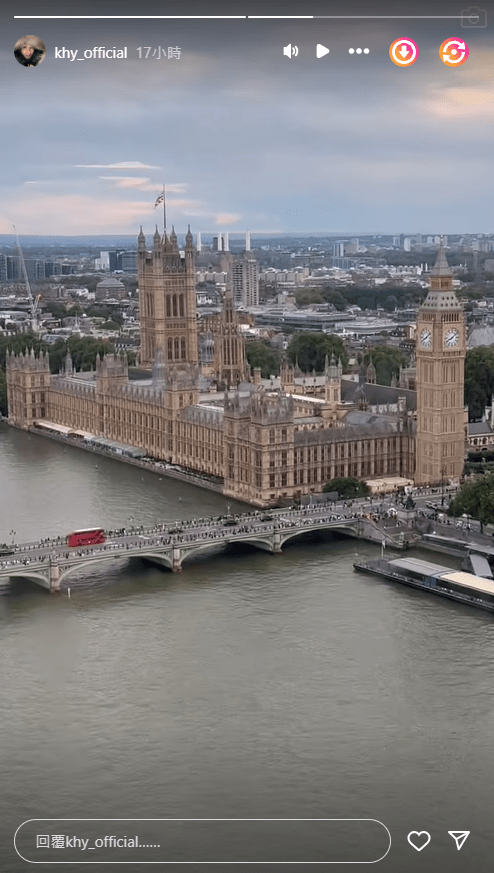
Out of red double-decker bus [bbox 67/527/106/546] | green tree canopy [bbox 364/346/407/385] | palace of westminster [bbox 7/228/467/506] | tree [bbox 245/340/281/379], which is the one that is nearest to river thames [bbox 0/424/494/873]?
red double-decker bus [bbox 67/527/106/546]

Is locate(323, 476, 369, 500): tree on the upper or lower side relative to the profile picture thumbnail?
lower

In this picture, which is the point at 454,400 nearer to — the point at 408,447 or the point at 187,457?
the point at 408,447

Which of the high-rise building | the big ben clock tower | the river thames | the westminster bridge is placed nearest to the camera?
the river thames

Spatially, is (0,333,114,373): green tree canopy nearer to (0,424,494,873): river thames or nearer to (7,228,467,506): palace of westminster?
(7,228,467,506): palace of westminster

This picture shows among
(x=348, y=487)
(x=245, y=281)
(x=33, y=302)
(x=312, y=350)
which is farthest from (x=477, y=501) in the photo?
(x=245, y=281)

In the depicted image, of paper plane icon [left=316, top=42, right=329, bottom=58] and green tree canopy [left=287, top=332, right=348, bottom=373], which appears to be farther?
green tree canopy [left=287, top=332, right=348, bottom=373]

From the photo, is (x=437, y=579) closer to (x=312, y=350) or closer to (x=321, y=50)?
(x=321, y=50)

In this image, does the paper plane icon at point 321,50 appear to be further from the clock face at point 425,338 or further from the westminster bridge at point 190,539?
the clock face at point 425,338
